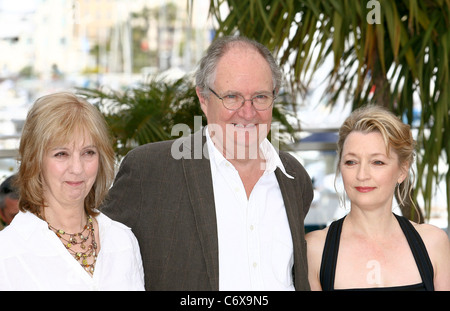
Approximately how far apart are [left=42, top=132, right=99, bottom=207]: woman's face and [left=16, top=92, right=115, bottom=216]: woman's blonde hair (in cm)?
2

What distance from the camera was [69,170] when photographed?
64.2 inches

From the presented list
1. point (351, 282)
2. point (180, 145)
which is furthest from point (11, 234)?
point (351, 282)

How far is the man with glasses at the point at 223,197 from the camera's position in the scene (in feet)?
6.00

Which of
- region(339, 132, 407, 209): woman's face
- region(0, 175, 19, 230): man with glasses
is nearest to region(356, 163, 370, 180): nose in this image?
region(339, 132, 407, 209): woman's face

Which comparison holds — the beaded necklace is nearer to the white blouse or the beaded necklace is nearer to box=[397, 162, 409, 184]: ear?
the white blouse

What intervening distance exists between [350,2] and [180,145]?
4.40 ft

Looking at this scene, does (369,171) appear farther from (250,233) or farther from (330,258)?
(250,233)

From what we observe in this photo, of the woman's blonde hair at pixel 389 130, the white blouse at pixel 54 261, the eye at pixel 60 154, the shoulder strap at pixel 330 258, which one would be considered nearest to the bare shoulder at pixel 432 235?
the woman's blonde hair at pixel 389 130

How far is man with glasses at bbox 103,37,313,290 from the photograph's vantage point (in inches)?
72.0

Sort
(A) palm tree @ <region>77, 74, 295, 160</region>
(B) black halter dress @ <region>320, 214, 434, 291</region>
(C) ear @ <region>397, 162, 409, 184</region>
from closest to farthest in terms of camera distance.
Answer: (B) black halter dress @ <region>320, 214, 434, 291</region>, (C) ear @ <region>397, 162, 409, 184</region>, (A) palm tree @ <region>77, 74, 295, 160</region>

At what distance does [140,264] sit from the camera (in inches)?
69.8

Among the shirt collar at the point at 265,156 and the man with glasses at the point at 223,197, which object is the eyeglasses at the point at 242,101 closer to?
the man with glasses at the point at 223,197

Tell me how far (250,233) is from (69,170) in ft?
1.87
